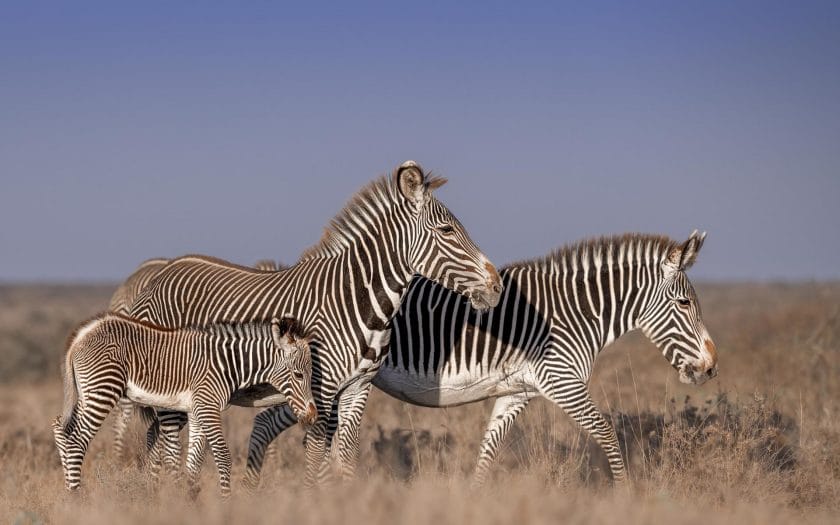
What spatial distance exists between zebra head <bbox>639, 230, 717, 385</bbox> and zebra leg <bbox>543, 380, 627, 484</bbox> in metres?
1.02

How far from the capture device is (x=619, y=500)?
20.5 feet

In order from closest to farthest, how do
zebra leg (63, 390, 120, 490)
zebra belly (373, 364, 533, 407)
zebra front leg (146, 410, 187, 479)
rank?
zebra leg (63, 390, 120, 490) < zebra front leg (146, 410, 187, 479) < zebra belly (373, 364, 533, 407)

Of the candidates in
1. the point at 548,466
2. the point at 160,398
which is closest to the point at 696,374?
the point at 548,466

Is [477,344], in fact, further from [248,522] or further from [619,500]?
[248,522]

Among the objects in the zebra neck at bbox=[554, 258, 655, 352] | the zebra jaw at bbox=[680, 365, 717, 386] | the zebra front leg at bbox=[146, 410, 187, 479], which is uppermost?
the zebra neck at bbox=[554, 258, 655, 352]

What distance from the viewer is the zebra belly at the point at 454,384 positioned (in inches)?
375

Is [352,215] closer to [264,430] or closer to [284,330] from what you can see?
[284,330]

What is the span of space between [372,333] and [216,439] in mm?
1624

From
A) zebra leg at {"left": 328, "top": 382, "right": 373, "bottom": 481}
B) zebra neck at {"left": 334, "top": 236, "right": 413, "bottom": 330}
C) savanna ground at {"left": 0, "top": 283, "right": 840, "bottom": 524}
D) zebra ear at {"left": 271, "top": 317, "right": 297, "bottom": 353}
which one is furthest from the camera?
zebra leg at {"left": 328, "top": 382, "right": 373, "bottom": 481}

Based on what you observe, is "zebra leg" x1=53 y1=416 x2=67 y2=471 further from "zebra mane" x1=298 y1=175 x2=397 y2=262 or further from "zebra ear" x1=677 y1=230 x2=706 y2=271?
"zebra ear" x1=677 y1=230 x2=706 y2=271

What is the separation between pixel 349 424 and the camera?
9.19m

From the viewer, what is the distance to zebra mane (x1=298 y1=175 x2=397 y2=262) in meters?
9.00

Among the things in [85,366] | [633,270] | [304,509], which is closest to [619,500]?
[304,509]

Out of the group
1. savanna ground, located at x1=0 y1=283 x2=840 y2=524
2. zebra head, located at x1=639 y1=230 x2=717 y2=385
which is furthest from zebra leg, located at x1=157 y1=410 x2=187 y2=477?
zebra head, located at x1=639 y1=230 x2=717 y2=385
